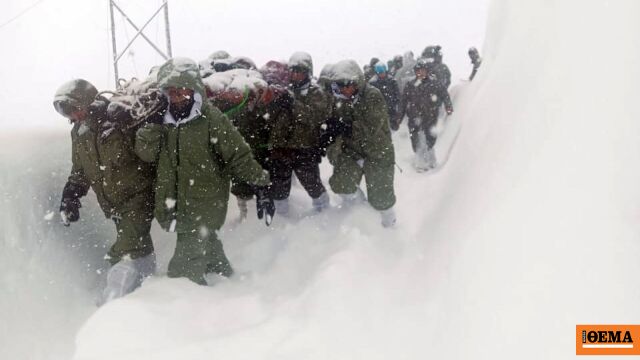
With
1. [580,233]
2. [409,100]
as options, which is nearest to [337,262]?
[580,233]

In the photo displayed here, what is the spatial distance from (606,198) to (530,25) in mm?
2796

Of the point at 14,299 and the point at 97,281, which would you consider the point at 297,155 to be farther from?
the point at 14,299

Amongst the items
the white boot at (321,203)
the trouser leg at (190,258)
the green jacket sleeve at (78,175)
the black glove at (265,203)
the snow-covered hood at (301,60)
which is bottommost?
the white boot at (321,203)

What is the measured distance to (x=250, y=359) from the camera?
2771 mm

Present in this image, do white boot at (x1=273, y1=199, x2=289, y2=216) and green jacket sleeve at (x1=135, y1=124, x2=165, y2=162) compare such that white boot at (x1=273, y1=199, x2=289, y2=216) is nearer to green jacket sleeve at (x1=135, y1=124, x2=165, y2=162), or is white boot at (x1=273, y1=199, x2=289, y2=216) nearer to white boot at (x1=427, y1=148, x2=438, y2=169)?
green jacket sleeve at (x1=135, y1=124, x2=165, y2=162)

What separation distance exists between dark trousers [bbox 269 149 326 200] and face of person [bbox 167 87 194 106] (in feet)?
5.64

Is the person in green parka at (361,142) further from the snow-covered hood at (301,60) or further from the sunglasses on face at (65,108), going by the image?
the sunglasses on face at (65,108)

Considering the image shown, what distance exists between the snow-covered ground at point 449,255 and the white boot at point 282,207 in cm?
15

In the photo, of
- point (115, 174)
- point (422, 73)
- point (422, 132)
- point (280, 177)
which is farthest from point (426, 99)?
point (115, 174)

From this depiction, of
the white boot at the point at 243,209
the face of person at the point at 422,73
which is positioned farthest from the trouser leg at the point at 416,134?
the white boot at the point at 243,209

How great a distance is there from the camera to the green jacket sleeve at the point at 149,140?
3606mm

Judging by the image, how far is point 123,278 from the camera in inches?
147

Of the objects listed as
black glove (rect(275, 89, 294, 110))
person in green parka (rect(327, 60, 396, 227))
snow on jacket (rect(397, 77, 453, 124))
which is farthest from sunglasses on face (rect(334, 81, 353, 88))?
snow on jacket (rect(397, 77, 453, 124))

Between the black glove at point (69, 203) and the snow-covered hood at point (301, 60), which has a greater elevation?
the snow-covered hood at point (301, 60)
